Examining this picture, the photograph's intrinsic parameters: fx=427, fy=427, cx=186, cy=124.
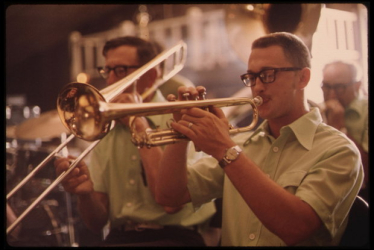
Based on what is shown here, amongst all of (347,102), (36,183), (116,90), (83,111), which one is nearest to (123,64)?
(116,90)

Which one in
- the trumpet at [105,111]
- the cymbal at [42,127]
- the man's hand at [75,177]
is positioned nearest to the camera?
the trumpet at [105,111]

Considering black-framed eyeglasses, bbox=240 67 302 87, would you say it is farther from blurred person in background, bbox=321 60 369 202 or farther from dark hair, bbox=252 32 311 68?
blurred person in background, bbox=321 60 369 202

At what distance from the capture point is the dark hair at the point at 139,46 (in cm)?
163

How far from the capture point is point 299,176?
124cm

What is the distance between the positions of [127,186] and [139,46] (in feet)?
1.78

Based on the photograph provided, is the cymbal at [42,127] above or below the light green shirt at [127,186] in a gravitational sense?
above

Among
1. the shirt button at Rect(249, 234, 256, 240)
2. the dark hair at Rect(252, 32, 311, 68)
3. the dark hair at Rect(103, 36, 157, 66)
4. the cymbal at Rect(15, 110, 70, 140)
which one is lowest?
the shirt button at Rect(249, 234, 256, 240)

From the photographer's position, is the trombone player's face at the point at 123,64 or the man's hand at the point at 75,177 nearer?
the man's hand at the point at 75,177

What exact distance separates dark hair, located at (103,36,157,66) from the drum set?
0.43 meters

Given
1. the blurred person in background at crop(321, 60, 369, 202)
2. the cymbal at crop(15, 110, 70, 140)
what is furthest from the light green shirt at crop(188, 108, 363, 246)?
the cymbal at crop(15, 110, 70, 140)

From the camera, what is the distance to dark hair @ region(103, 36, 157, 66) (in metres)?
1.63

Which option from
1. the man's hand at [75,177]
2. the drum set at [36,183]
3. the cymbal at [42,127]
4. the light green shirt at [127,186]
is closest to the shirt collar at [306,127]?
the light green shirt at [127,186]

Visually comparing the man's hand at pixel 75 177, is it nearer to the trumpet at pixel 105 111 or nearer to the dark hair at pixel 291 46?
the trumpet at pixel 105 111

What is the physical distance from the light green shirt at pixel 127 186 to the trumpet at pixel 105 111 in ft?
1.30
